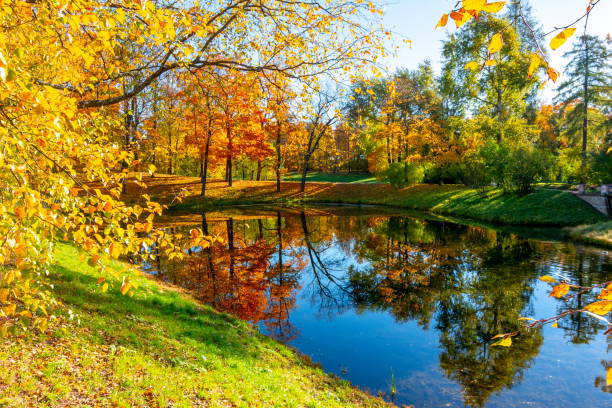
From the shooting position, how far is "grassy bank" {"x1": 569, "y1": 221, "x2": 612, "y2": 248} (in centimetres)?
1958

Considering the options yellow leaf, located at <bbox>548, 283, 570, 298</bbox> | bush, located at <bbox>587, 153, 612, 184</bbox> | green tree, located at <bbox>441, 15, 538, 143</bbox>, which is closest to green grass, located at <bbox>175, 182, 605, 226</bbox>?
bush, located at <bbox>587, 153, 612, 184</bbox>

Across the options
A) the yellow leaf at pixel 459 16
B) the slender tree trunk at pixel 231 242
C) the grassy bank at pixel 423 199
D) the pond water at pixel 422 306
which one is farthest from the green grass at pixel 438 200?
the yellow leaf at pixel 459 16

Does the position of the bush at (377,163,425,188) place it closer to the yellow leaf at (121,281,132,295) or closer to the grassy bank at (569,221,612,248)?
the grassy bank at (569,221,612,248)

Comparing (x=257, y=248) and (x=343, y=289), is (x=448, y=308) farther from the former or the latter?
(x=257, y=248)

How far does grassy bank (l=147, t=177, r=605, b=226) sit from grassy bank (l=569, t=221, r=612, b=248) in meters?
2.06

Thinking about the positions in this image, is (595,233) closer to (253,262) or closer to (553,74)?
(253,262)

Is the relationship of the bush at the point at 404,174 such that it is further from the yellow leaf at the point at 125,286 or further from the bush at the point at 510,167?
the yellow leaf at the point at 125,286

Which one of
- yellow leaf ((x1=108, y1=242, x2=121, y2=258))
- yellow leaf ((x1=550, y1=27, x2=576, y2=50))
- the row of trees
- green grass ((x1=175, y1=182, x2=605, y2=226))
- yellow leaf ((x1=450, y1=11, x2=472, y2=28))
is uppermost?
the row of trees

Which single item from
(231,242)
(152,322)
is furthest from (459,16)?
(231,242)

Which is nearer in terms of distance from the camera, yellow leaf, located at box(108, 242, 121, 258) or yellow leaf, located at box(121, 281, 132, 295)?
yellow leaf, located at box(108, 242, 121, 258)

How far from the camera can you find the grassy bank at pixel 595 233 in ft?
64.2

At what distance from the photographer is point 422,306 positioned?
11.9 meters

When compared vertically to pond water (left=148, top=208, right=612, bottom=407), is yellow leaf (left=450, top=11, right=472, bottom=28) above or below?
above

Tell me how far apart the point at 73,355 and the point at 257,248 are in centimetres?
1348
